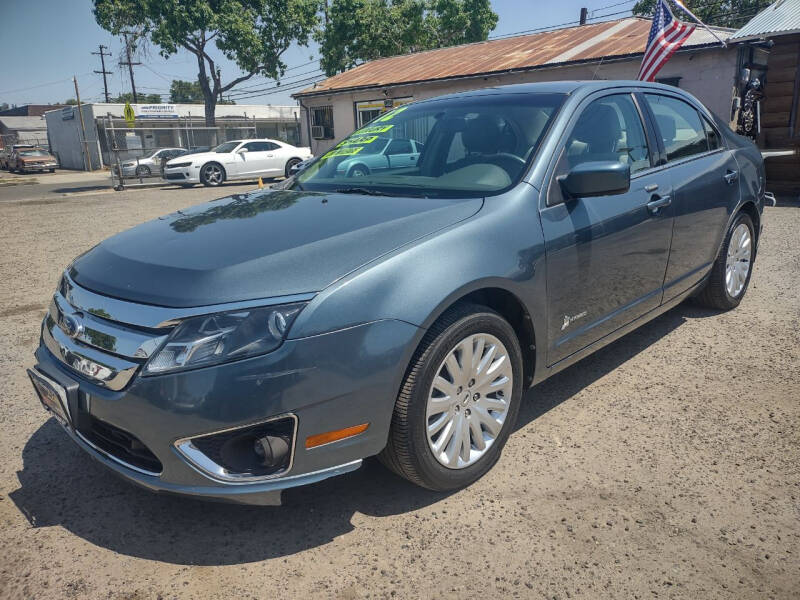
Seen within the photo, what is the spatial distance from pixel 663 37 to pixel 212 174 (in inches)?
563

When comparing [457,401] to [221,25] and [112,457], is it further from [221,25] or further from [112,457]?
[221,25]

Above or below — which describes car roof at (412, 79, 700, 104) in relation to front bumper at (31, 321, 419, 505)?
above

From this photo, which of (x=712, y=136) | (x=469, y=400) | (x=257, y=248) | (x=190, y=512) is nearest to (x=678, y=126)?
(x=712, y=136)

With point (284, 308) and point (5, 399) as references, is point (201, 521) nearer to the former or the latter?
point (284, 308)

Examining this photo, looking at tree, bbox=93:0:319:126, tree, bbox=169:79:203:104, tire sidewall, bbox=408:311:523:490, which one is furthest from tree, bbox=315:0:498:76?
tree, bbox=169:79:203:104

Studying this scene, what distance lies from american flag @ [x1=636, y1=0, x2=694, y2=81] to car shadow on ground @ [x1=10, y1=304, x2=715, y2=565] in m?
10.7

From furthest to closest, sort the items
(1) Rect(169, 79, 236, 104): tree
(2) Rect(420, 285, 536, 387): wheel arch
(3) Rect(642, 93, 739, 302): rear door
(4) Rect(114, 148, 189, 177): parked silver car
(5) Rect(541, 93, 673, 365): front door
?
(1) Rect(169, 79, 236, 104): tree
(4) Rect(114, 148, 189, 177): parked silver car
(3) Rect(642, 93, 739, 302): rear door
(5) Rect(541, 93, 673, 365): front door
(2) Rect(420, 285, 536, 387): wheel arch

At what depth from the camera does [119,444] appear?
2.28 metres

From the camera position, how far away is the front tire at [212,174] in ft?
65.5

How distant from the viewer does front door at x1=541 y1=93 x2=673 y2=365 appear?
9.46 feet

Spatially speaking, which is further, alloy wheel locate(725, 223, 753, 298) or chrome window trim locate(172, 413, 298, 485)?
alloy wheel locate(725, 223, 753, 298)

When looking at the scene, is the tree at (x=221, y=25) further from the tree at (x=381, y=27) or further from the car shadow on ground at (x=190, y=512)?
the car shadow on ground at (x=190, y=512)

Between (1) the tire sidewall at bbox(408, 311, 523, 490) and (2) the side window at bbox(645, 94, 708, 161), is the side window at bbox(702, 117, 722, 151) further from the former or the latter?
(1) the tire sidewall at bbox(408, 311, 523, 490)

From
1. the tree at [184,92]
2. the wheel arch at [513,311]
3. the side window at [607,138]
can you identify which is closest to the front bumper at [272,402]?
the wheel arch at [513,311]
